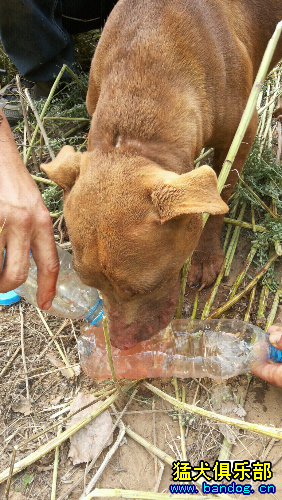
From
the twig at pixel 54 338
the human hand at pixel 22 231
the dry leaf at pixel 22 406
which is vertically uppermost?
the human hand at pixel 22 231

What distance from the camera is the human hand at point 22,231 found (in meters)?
2.08

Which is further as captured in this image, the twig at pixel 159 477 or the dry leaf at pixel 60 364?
the dry leaf at pixel 60 364

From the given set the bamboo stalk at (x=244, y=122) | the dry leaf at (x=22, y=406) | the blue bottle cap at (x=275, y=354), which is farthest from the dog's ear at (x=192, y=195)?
the dry leaf at (x=22, y=406)

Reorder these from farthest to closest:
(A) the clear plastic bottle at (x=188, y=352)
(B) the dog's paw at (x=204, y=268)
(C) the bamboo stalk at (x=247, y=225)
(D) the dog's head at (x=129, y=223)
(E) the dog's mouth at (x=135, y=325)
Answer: (C) the bamboo stalk at (x=247, y=225) < (B) the dog's paw at (x=204, y=268) < (A) the clear plastic bottle at (x=188, y=352) < (E) the dog's mouth at (x=135, y=325) < (D) the dog's head at (x=129, y=223)

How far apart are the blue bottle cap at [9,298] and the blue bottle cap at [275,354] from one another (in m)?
2.08

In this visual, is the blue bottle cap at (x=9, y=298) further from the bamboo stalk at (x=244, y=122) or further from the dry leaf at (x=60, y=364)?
the bamboo stalk at (x=244, y=122)

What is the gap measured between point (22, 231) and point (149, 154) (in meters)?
0.81

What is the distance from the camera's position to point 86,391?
2.78m

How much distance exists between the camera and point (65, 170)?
2.15m

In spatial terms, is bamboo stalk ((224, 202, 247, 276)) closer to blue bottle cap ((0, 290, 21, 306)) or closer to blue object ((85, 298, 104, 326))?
blue object ((85, 298, 104, 326))

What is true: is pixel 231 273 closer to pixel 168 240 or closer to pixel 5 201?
pixel 168 240

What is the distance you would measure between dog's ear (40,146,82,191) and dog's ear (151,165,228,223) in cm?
61

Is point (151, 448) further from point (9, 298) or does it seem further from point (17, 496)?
point (9, 298)

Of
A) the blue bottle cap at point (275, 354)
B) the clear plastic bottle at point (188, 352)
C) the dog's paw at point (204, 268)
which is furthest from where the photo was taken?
the dog's paw at point (204, 268)
